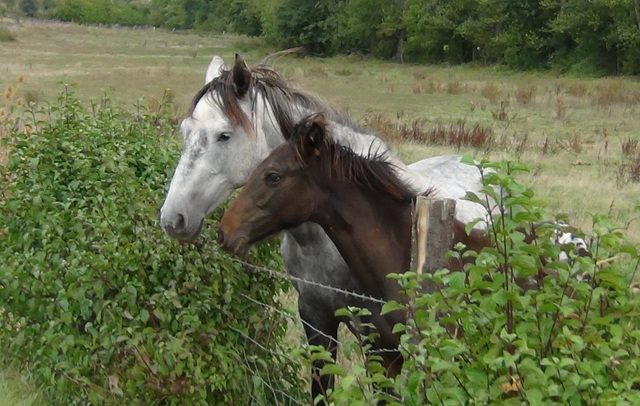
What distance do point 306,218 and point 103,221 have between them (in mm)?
1170

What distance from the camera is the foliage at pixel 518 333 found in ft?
6.54

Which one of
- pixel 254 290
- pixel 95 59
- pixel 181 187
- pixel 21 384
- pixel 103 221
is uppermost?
pixel 181 187

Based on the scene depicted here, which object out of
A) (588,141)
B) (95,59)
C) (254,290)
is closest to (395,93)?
(588,141)

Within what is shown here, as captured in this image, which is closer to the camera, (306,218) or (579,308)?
(579,308)

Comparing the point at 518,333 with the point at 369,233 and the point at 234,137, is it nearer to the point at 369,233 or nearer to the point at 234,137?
the point at 369,233

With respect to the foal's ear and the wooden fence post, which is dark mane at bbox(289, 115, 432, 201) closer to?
the foal's ear

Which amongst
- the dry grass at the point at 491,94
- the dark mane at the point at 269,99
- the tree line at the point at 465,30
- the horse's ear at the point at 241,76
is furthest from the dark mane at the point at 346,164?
the tree line at the point at 465,30

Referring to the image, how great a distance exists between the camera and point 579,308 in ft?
7.29

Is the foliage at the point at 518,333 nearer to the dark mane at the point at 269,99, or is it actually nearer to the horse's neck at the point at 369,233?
the horse's neck at the point at 369,233

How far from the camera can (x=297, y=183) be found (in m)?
3.38

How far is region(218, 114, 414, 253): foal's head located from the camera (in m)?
3.35

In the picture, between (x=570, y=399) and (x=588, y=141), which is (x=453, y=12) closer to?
(x=588, y=141)

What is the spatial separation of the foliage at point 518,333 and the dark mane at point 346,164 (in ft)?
3.86

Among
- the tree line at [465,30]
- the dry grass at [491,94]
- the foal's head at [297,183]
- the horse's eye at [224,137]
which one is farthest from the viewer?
the tree line at [465,30]
